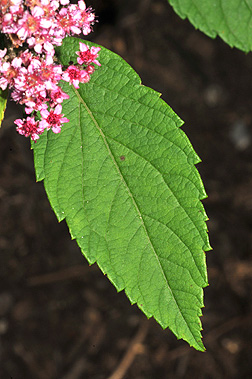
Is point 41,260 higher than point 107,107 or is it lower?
lower

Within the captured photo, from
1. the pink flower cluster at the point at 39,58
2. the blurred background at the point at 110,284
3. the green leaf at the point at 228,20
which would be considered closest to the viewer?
the pink flower cluster at the point at 39,58

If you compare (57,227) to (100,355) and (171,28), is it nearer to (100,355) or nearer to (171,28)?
(100,355)

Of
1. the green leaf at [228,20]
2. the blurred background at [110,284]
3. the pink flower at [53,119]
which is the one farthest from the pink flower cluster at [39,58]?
the blurred background at [110,284]

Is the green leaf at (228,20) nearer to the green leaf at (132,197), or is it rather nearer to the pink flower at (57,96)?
the green leaf at (132,197)

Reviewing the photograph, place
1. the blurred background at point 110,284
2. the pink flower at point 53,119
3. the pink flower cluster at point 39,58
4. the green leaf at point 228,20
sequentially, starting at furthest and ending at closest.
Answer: the blurred background at point 110,284 < the green leaf at point 228,20 < the pink flower at point 53,119 < the pink flower cluster at point 39,58

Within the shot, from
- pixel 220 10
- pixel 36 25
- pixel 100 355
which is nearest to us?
pixel 36 25

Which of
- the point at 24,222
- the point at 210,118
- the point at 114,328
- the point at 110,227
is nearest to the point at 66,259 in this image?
the point at 24,222

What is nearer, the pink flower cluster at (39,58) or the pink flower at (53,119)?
the pink flower cluster at (39,58)

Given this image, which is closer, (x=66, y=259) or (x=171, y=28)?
(x=66, y=259)
